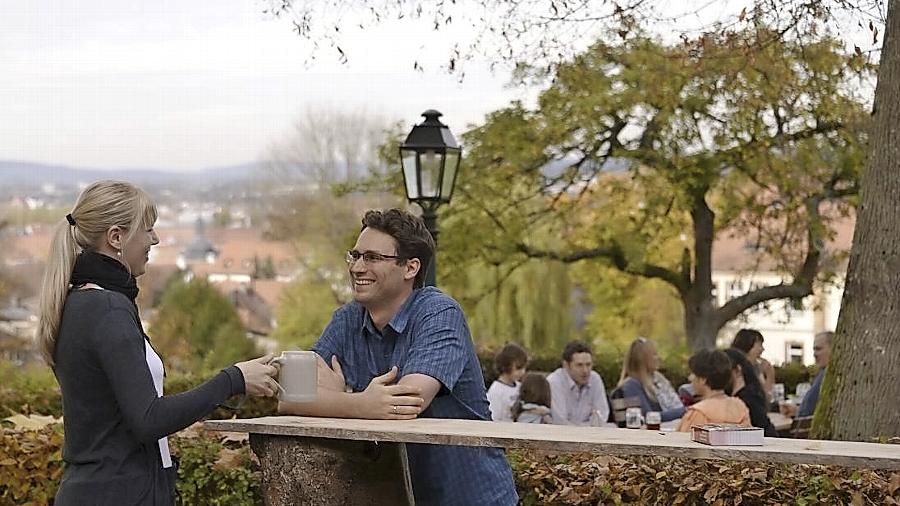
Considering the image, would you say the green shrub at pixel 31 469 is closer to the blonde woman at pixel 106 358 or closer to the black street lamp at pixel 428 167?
the blonde woman at pixel 106 358

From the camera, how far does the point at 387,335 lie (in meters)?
3.97

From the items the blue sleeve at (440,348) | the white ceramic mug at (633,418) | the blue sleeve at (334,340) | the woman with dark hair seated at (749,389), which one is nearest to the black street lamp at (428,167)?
the white ceramic mug at (633,418)

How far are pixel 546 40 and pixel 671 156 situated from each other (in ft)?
30.2

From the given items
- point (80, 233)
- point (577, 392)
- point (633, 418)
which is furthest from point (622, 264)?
point (80, 233)

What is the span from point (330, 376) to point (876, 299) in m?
3.69

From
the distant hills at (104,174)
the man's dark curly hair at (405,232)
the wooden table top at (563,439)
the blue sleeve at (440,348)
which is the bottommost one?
the wooden table top at (563,439)

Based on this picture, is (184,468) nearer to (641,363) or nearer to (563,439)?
(563,439)

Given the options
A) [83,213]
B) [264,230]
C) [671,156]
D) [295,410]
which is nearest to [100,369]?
[83,213]

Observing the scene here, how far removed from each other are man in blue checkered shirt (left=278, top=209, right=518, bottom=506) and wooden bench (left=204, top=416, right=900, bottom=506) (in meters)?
0.08

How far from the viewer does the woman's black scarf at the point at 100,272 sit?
3385 mm

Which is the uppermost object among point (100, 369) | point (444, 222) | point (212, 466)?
point (444, 222)

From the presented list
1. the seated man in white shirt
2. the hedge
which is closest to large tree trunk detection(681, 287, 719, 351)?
the seated man in white shirt

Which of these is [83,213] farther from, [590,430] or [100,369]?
[590,430]

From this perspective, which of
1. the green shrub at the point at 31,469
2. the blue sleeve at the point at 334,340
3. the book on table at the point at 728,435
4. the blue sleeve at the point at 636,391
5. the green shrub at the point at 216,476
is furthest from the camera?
the blue sleeve at the point at 636,391
